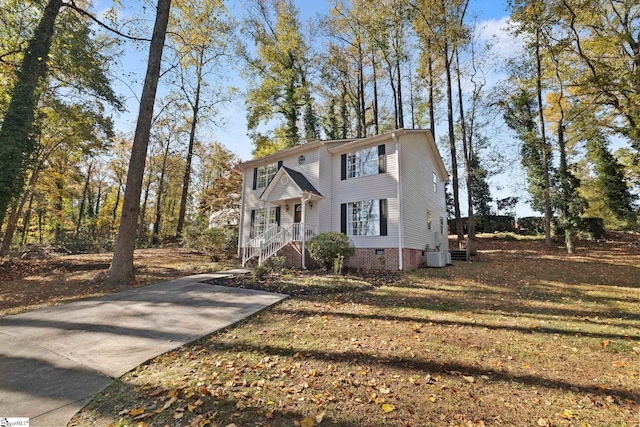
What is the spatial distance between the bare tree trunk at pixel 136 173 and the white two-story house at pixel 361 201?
503 cm

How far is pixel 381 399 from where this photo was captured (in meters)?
3.10

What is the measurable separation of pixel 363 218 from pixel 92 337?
10.5 metres

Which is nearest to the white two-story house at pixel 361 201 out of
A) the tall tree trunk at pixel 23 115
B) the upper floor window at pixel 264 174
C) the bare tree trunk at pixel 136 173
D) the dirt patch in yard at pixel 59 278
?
the upper floor window at pixel 264 174

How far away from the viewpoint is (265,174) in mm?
17312

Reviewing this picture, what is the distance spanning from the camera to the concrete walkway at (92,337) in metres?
3.20

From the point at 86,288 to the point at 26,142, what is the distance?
6.67m

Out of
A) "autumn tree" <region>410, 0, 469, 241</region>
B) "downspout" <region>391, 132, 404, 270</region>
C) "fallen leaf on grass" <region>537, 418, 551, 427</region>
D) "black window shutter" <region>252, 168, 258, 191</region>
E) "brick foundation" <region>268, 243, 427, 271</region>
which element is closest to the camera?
"fallen leaf on grass" <region>537, 418, 551, 427</region>

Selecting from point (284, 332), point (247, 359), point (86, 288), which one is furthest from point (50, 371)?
point (86, 288)

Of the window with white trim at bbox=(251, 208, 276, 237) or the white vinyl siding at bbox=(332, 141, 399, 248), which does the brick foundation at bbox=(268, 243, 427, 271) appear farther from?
the window with white trim at bbox=(251, 208, 276, 237)

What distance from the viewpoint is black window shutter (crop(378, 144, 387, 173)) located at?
43.0ft

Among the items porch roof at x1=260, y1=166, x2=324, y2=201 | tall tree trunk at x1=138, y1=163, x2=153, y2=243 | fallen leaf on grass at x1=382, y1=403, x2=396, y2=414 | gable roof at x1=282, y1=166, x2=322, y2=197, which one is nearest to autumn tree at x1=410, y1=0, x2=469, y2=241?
gable roof at x1=282, y1=166, x2=322, y2=197

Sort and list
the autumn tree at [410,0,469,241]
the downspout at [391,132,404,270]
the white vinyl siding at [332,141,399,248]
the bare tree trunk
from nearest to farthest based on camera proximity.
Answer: the bare tree trunk < the downspout at [391,132,404,270] < the white vinyl siding at [332,141,399,248] < the autumn tree at [410,0,469,241]

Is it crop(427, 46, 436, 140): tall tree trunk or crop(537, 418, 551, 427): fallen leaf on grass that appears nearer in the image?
crop(537, 418, 551, 427): fallen leaf on grass

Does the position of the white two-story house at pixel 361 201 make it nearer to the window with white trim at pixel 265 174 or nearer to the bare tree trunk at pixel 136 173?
the window with white trim at pixel 265 174
